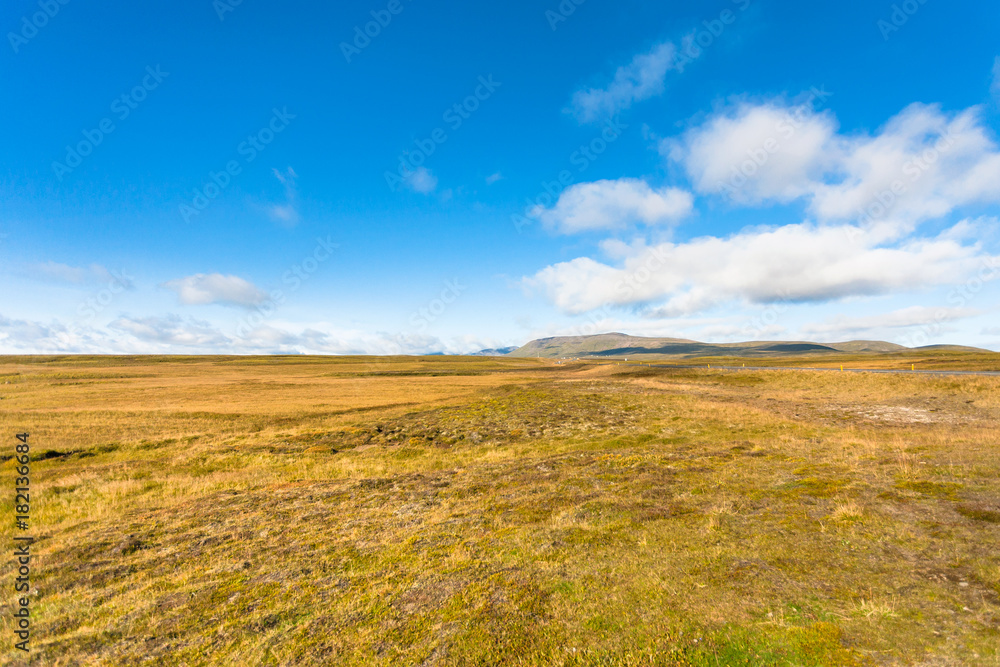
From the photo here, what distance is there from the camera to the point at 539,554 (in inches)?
362

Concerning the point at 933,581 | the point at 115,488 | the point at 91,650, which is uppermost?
the point at 933,581

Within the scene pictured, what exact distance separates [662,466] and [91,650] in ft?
56.5

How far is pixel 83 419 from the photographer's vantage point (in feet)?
117

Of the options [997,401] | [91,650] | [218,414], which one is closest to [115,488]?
[91,650]

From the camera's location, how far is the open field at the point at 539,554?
6059 mm

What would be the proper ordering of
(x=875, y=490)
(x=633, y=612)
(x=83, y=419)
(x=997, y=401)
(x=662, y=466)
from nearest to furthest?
(x=633, y=612), (x=875, y=490), (x=662, y=466), (x=997, y=401), (x=83, y=419)

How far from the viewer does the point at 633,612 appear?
6660mm

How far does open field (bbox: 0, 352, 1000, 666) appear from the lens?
19.9ft

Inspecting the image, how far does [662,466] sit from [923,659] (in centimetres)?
1151

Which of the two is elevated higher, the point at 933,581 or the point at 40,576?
the point at 933,581

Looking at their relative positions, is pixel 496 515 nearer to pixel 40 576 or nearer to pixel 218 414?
pixel 40 576

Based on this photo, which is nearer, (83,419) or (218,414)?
(83,419)

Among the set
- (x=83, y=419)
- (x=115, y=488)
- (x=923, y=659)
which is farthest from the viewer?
(x=83, y=419)

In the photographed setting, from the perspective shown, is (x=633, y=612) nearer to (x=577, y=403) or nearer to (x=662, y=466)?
(x=662, y=466)
